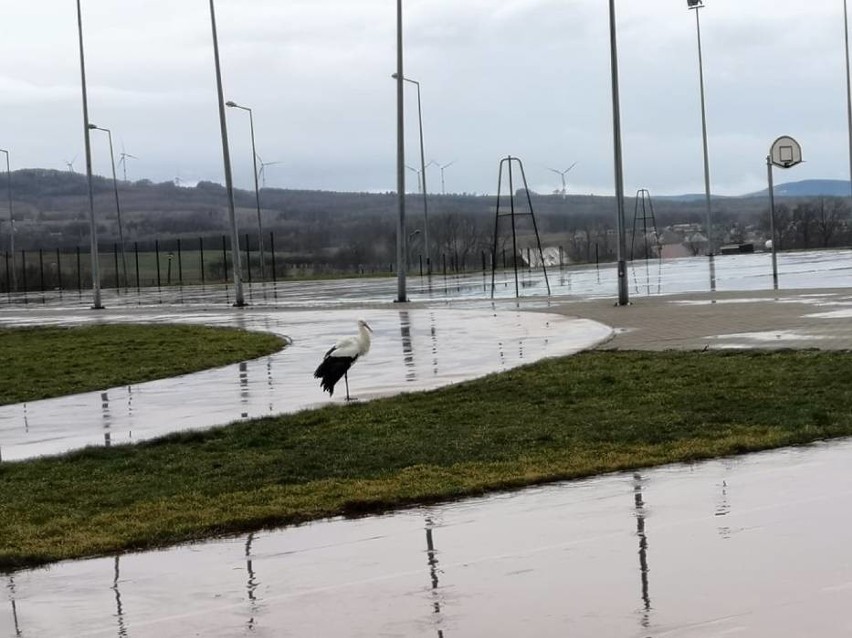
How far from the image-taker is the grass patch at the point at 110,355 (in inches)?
813

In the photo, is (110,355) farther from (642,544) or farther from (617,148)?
(642,544)

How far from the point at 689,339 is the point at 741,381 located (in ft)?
19.8

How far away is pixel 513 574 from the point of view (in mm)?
7145

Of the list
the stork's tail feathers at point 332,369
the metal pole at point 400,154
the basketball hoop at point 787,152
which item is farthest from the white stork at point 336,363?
the basketball hoop at point 787,152

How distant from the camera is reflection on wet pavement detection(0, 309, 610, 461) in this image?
14867 millimetres

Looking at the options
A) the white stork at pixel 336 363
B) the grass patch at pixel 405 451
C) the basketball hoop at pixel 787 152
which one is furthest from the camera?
the basketball hoop at pixel 787 152

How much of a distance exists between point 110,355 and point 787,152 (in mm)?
31039

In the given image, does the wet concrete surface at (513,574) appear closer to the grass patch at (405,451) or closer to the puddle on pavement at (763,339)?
the grass patch at (405,451)

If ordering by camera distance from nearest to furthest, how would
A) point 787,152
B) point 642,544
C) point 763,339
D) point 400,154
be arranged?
point 642,544 < point 763,339 < point 400,154 < point 787,152

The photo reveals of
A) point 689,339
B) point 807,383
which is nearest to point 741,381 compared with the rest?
point 807,383

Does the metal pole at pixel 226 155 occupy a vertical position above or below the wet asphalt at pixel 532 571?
above

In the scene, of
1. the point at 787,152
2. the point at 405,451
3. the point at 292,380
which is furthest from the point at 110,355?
the point at 787,152

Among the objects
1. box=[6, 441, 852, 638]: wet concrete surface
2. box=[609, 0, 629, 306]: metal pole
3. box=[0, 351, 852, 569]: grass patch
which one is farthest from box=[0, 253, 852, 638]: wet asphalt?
box=[609, 0, 629, 306]: metal pole

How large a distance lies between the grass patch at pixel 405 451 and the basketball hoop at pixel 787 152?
111 feet
